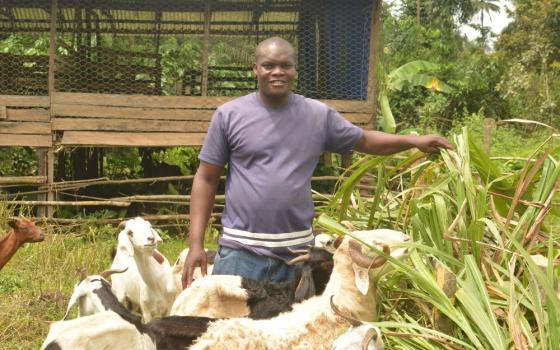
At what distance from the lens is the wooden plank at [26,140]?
1051 centimetres

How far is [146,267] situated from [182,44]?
286 inches

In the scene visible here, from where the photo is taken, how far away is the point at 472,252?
364 centimetres

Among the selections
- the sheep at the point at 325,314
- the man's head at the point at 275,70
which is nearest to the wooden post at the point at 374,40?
the man's head at the point at 275,70

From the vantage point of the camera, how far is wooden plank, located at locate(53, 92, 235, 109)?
34.5 ft

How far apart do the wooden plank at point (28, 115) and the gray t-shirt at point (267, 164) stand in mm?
7154

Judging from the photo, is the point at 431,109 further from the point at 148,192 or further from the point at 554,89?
the point at 148,192

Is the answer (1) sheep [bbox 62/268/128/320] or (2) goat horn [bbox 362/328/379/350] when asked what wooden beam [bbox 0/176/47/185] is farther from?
(2) goat horn [bbox 362/328/379/350]

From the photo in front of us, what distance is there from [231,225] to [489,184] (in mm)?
1266

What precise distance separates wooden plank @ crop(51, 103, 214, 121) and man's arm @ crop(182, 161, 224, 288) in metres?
6.87

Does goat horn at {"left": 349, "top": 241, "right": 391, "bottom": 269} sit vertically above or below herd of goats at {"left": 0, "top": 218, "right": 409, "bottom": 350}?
above

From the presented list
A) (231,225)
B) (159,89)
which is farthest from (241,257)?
A: (159,89)

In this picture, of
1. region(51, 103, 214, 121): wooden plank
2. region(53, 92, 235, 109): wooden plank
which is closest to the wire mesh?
region(53, 92, 235, 109): wooden plank

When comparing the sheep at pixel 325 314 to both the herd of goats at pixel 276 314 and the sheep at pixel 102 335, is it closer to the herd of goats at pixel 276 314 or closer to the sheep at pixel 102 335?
the herd of goats at pixel 276 314

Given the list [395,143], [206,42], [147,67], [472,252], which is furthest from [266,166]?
[147,67]
